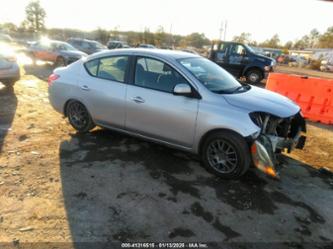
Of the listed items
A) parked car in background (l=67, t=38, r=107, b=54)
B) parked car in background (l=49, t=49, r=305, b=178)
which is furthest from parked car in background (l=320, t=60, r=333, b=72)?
parked car in background (l=49, t=49, r=305, b=178)

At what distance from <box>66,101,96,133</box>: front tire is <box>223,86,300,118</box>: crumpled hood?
2.66 metres

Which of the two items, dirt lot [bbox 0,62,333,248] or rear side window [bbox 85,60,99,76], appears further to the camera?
rear side window [bbox 85,60,99,76]

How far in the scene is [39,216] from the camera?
11.3 ft

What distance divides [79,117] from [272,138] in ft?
11.4

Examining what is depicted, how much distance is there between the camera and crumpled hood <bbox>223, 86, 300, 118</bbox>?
4.29 meters

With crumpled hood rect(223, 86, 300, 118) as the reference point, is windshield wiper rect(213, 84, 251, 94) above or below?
above

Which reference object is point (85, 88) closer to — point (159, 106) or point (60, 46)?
point (159, 106)

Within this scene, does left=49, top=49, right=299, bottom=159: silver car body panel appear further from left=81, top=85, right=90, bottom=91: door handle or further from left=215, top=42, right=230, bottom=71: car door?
left=215, top=42, right=230, bottom=71: car door

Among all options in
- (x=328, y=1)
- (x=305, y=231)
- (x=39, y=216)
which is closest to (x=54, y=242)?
(x=39, y=216)

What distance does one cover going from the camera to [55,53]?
16562mm

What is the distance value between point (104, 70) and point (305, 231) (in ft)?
12.8

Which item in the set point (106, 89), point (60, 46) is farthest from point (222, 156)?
point (60, 46)

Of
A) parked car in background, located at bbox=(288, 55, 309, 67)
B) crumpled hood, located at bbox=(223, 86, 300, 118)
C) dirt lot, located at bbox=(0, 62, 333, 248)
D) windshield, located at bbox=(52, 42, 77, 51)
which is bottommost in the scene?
parked car in background, located at bbox=(288, 55, 309, 67)

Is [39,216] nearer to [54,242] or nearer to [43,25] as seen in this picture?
[54,242]
